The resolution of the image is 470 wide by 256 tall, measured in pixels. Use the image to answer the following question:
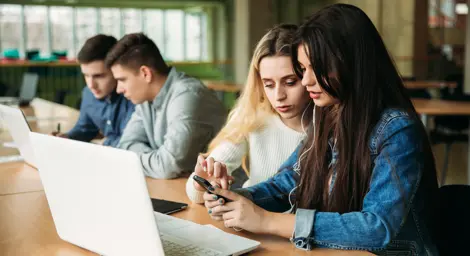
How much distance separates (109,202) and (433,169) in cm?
76

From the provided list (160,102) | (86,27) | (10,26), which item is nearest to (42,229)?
(160,102)

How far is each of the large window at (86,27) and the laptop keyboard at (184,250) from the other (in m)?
13.8

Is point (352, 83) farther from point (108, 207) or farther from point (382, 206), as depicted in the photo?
point (108, 207)

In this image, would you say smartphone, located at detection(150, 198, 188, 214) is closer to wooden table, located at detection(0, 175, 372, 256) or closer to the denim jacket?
wooden table, located at detection(0, 175, 372, 256)

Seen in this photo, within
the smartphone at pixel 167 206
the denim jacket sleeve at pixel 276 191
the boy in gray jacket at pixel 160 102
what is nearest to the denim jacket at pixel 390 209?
the denim jacket sleeve at pixel 276 191

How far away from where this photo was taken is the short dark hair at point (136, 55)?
259 cm

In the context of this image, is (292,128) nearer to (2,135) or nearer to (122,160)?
(122,160)

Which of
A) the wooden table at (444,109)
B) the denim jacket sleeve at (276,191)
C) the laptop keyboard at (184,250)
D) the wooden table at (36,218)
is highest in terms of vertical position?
the denim jacket sleeve at (276,191)

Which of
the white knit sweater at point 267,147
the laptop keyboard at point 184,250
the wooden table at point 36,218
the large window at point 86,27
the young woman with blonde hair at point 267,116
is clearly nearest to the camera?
the laptop keyboard at point 184,250

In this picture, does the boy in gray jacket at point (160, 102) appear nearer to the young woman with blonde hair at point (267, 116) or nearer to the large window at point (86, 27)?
the young woman with blonde hair at point (267, 116)

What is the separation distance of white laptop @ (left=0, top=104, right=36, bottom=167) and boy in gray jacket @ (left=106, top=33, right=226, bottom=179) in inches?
16.3

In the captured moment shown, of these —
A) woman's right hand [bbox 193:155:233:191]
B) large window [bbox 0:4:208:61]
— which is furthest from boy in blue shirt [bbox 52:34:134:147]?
large window [bbox 0:4:208:61]

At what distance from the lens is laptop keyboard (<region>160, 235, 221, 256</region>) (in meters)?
1.28

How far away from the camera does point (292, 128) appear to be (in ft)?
6.68
